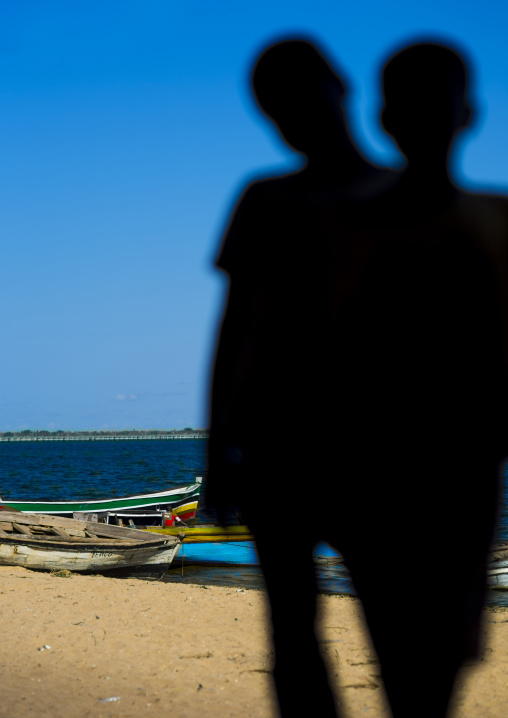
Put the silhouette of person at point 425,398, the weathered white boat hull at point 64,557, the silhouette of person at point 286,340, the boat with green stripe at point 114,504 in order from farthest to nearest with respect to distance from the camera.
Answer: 1. the boat with green stripe at point 114,504
2. the weathered white boat hull at point 64,557
3. the silhouette of person at point 286,340
4. the silhouette of person at point 425,398

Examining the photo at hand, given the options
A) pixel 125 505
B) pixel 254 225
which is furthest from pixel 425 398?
pixel 125 505

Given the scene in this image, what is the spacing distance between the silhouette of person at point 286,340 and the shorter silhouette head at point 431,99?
0.10m

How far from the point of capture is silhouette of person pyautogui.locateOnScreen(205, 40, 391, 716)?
144 centimetres

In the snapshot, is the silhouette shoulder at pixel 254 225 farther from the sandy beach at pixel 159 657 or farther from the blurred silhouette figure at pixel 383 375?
the sandy beach at pixel 159 657

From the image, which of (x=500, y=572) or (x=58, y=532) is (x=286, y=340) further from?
(x=58, y=532)

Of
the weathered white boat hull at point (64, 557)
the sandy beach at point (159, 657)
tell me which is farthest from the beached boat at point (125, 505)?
the sandy beach at point (159, 657)

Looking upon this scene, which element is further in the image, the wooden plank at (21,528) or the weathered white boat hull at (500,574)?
the wooden plank at (21,528)

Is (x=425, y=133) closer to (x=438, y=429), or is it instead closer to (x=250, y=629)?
(x=438, y=429)

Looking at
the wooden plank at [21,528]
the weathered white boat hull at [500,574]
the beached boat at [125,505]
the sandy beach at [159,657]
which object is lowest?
the beached boat at [125,505]

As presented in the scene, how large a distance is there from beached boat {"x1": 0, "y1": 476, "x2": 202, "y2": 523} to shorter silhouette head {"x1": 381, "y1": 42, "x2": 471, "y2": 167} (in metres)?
19.5

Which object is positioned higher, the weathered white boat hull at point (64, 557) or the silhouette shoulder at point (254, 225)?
the silhouette shoulder at point (254, 225)

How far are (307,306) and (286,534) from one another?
1.58ft

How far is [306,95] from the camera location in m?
1.52

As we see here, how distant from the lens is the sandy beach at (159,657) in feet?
17.6
